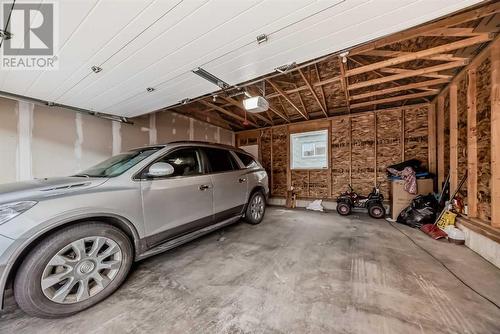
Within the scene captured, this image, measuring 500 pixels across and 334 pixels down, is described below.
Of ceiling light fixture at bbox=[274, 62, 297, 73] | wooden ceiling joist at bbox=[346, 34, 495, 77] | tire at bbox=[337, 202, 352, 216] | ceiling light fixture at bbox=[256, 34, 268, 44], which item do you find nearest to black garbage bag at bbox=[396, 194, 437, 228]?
tire at bbox=[337, 202, 352, 216]

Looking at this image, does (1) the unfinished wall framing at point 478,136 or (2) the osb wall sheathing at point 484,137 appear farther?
(2) the osb wall sheathing at point 484,137

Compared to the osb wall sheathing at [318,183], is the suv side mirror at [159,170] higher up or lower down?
higher up

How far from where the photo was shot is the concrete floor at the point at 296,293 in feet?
4.43

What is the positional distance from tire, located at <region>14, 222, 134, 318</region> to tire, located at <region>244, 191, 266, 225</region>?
212 cm

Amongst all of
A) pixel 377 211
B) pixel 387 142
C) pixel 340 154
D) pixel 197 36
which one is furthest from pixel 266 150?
pixel 197 36

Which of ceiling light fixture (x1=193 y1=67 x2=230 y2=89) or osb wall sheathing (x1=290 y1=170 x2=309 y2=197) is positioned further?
osb wall sheathing (x1=290 y1=170 x2=309 y2=197)

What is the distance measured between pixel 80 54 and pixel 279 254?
3.25 m

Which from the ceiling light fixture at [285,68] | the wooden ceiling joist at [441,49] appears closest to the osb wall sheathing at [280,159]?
the wooden ceiling joist at [441,49]

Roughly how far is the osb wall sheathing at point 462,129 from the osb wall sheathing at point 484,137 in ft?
1.38

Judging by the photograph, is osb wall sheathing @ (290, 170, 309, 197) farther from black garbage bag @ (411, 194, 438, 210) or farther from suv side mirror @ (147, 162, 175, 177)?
suv side mirror @ (147, 162, 175, 177)

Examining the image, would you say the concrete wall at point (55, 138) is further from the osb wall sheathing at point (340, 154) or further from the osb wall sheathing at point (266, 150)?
the osb wall sheathing at point (340, 154)

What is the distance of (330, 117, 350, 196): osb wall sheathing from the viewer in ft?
17.5

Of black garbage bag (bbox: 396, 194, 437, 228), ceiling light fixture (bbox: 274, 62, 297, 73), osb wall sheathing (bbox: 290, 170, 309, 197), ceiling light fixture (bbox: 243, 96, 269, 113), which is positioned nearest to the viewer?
ceiling light fixture (bbox: 274, 62, 297, 73)

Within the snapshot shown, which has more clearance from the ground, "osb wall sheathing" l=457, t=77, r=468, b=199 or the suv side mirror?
"osb wall sheathing" l=457, t=77, r=468, b=199
